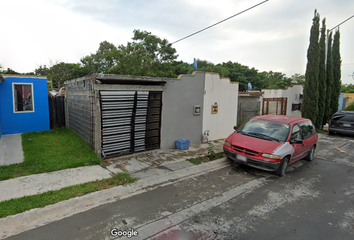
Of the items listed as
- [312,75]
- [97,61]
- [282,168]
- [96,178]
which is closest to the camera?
[96,178]

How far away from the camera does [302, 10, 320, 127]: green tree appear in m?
14.6

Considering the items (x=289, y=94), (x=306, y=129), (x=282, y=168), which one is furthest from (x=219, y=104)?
(x=289, y=94)

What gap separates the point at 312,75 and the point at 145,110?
43.8 ft

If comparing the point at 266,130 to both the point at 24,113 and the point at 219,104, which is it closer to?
the point at 219,104

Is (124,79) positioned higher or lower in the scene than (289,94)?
higher

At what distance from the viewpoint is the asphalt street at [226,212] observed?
3438 millimetres

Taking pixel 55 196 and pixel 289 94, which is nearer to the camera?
pixel 55 196

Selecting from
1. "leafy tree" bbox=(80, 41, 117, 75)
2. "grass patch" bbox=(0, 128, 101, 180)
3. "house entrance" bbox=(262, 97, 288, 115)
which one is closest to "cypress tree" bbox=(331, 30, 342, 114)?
"house entrance" bbox=(262, 97, 288, 115)

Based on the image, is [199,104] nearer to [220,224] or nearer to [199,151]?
[199,151]

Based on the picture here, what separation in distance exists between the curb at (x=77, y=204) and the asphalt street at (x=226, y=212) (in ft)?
0.56

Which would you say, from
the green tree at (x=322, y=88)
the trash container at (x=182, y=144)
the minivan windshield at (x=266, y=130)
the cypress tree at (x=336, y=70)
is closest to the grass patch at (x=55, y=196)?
the trash container at (x=182, y=144)

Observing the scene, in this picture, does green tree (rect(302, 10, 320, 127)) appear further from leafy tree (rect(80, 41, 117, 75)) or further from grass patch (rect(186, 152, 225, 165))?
leafy tree (rect(80, 41, 117, 75))

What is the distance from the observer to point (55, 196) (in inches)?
169

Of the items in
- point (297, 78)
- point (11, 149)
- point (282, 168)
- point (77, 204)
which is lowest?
point (77, 204)
